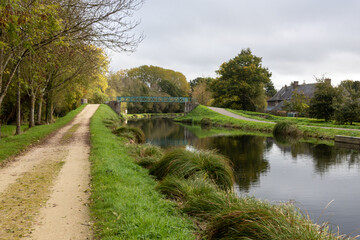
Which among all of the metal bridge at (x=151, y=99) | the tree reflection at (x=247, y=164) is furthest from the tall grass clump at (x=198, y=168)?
the metal bridge at (x=151, y=99)

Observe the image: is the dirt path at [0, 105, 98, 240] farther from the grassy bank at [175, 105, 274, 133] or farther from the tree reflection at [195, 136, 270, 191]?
the grassy bank at [175, 105, 274, 133]

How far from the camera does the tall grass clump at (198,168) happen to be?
8.35 metres

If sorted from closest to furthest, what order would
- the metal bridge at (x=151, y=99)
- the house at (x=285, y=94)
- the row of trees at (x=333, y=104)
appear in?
1. the row of trees at (x=333, y=104)
2. the metal bridge at (x=151, y=99)
3. the house at (x=285, y=94)

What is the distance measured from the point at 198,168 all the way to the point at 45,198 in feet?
14.3

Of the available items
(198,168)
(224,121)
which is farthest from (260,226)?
(224,121)

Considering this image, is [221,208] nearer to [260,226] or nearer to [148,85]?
[260,226]

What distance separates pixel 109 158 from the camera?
959cm

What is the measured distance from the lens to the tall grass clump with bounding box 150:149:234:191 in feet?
27.4

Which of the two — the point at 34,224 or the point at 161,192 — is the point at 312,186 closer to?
the point at 161,192

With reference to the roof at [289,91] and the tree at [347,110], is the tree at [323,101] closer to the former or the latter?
the tree at [347,110]

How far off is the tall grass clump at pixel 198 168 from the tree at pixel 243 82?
4146 centimetres

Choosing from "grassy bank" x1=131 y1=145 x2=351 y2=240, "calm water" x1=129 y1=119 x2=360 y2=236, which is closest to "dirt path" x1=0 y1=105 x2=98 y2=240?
"grassy bank" x1=131 y1=145 x2=351 y2=240

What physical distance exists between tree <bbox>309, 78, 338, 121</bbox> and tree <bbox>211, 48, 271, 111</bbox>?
16715 mm

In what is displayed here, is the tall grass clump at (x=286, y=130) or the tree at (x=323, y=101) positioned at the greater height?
the tree at (x=323, y=101)
